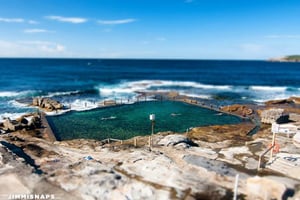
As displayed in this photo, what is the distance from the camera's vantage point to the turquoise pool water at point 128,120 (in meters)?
27.0

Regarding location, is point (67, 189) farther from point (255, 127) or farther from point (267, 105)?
point (267, 105)

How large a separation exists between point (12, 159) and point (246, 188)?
14026 millimetres

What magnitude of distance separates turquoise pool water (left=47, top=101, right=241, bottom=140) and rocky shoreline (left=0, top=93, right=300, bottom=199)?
216 inches

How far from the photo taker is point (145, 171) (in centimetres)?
1441

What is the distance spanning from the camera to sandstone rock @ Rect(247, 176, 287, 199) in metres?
11.8

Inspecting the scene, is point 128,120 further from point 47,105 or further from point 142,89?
point 142,89

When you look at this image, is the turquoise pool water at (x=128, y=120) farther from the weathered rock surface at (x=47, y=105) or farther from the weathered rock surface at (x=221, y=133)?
the weathered rock surface at (x=47, y=105)

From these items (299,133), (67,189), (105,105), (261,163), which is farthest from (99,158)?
(105,105)

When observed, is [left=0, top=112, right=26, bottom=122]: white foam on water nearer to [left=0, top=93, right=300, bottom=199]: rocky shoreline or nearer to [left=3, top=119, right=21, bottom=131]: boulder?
[left=3, top=119, right=21, bottom=131]: boulder

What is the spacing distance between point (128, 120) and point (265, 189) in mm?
22110

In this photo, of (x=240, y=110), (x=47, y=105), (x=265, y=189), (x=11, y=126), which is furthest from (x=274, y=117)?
(x=47, y=105)

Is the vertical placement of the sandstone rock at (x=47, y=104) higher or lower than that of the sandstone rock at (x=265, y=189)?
lower

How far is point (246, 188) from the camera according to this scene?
12672 millimetres

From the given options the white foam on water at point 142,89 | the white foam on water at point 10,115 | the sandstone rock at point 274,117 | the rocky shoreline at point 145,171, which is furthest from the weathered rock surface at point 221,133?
the white foam on water at point 10,115
